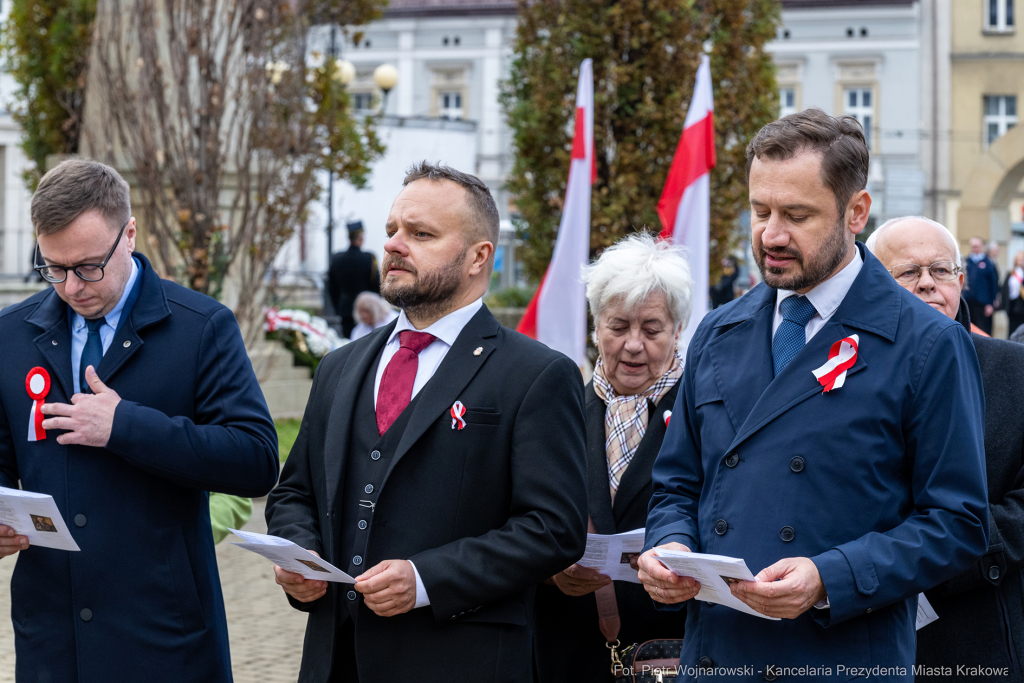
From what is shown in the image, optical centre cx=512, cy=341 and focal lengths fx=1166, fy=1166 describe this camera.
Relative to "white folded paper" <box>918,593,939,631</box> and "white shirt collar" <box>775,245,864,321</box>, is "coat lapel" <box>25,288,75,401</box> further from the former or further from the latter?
"white folded paper" <box>918,593,939,631</box>

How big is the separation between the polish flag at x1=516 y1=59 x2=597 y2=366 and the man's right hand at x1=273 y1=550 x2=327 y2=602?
13.1 feet

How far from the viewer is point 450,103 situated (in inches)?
1747

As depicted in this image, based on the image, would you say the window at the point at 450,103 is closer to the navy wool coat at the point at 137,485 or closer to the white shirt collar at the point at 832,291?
the navy wool coat at the point at 137,485

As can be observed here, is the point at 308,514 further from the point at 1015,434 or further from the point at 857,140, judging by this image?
the point at 1015,434

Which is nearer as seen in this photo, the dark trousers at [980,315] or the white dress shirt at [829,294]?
the white dress shirt at [829,294]

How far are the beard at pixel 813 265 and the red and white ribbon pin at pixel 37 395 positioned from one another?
6.22 feet

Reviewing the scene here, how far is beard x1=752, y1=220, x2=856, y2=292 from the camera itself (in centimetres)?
259

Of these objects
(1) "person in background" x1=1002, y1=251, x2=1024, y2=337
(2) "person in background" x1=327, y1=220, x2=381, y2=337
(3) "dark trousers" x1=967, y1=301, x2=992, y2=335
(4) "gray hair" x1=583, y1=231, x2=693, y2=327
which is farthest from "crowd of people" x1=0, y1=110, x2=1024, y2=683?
(3) "dark trousers" x1=967, y1=301, x2=992, y2=335

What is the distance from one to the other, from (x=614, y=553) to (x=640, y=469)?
0.35 meters

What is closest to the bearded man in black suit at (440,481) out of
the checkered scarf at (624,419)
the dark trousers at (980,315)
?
the checkered scarf at (624,419)

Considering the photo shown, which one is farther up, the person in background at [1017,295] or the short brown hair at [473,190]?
the short brown hair at [473,190]

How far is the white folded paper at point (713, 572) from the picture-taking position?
7.61 ft

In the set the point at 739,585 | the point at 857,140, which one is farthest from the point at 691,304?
the point at 739,585

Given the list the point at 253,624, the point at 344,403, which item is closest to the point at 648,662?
the point at 344,403
